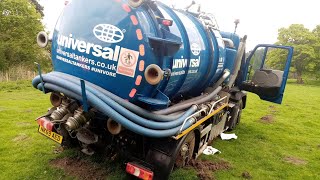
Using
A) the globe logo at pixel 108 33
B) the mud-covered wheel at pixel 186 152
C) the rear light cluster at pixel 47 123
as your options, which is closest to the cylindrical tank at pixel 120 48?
the globe logo at pixel 108 33

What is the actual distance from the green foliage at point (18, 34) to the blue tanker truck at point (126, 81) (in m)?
22.8

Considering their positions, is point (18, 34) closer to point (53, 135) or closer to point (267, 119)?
point (267, 119)

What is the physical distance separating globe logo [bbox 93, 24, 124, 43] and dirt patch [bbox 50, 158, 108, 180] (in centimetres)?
239

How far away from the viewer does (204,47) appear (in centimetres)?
541

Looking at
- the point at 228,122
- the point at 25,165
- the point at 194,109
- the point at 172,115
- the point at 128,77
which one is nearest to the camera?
the point at 128,77

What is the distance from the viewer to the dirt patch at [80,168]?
4.89m

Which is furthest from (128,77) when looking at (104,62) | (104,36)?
(104,36)

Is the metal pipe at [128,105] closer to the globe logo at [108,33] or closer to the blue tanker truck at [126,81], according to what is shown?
the blue tanker truck at [126,81]

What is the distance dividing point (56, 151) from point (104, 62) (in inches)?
115

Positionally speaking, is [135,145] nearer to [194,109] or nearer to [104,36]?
[194,109]

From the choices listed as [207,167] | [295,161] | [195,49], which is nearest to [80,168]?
[207,167]

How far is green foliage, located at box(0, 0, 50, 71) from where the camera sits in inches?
990

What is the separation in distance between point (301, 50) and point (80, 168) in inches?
1557

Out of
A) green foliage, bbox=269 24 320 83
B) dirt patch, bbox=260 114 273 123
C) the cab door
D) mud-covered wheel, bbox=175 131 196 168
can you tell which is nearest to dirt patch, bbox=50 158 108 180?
mud-covered wheel, bbox=175 131 196 168
